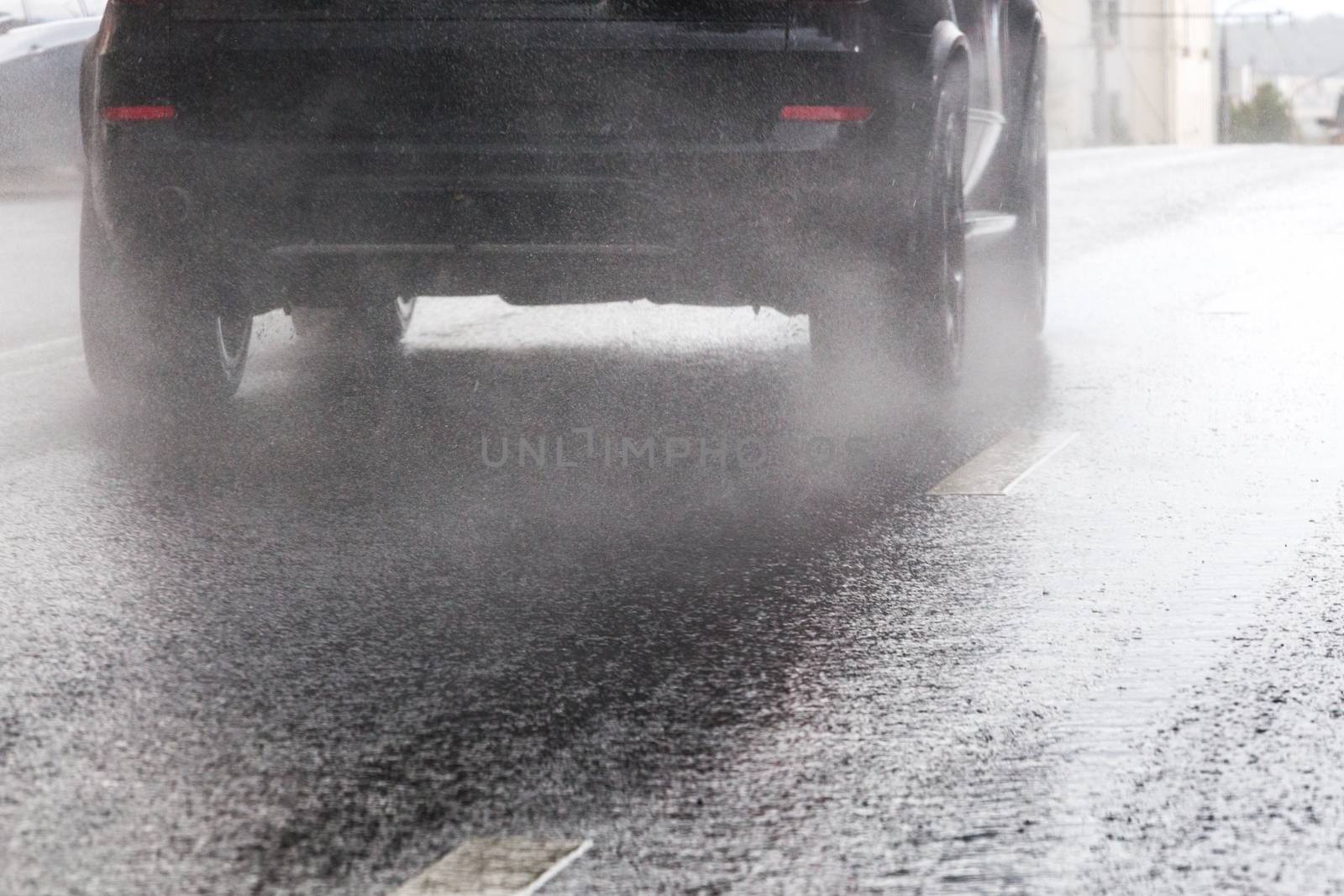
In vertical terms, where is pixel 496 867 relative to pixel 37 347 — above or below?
above

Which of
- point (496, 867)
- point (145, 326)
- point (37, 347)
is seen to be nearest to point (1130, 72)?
point (37, 347)

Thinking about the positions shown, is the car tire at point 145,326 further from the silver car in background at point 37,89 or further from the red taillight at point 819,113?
the silver car in background at point 37,89

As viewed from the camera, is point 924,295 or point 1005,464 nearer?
point 1005,464

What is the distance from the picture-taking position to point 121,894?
2977 millimetres

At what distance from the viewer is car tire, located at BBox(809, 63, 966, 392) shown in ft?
22.0

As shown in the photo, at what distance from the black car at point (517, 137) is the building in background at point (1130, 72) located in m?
54.0

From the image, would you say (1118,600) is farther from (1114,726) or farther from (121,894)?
(121,894)

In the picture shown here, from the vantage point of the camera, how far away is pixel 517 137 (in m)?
6.38

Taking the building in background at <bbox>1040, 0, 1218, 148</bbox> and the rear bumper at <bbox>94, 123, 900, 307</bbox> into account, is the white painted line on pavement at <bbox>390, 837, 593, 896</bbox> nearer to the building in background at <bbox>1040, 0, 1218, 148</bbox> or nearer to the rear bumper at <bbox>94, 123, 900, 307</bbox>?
the rear bumper at <bbox>94, 123, 900, 307</bbox>

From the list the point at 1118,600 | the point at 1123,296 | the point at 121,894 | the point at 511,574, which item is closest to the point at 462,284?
the point at 511,574

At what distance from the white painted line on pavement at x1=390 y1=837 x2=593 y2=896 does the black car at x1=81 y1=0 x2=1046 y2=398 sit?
344cm

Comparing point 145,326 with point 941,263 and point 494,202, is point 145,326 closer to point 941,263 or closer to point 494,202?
point 494,202

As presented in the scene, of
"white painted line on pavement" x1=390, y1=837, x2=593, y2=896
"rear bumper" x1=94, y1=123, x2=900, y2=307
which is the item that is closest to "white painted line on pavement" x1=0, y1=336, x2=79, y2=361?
"rear bumper" x1=94, y1=123, x2=900, y2=307

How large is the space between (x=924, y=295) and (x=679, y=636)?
2835 millimetres
